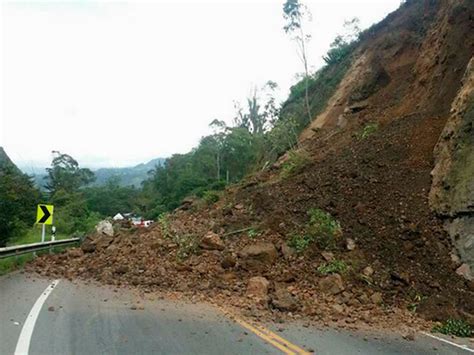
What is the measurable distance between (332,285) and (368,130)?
31.4 ft

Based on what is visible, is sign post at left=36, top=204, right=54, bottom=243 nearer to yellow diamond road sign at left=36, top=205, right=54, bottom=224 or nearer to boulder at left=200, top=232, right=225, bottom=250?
yellow diamond road sign at left=36, top=205, right=54, bottom=224

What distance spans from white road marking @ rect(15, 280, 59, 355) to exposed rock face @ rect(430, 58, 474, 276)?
8.88 m

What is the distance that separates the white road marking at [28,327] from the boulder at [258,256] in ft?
14.9

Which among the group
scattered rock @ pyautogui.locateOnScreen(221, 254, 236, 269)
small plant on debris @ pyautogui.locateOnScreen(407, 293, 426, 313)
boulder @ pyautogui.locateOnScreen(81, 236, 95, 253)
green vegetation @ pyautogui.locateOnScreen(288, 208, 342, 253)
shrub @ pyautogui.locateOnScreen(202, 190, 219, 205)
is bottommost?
small plant on debris @ pyautogui.locateOnScreen(407, 293, 426, 313)

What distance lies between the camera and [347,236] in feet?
39.1

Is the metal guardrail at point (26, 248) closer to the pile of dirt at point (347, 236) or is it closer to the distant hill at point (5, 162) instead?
the pile of dirt at point (347, 236)

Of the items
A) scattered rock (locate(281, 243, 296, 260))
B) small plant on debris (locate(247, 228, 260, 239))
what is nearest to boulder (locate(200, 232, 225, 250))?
small plant on debris (locate(247, 228, 260, 239))

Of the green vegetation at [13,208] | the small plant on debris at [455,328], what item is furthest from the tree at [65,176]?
the small plant on debris at [455,328]

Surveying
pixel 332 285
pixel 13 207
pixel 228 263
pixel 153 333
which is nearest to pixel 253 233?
pixel 228 263

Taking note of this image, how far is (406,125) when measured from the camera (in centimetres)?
1645

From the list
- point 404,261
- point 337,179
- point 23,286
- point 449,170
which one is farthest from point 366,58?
point 23,286

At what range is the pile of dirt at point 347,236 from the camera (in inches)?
376

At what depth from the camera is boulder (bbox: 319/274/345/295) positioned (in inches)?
384

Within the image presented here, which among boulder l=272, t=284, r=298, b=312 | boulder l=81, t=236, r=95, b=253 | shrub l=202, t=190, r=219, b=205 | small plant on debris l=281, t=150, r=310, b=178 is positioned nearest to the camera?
boulder l=272, t=284, r=298, b=312
